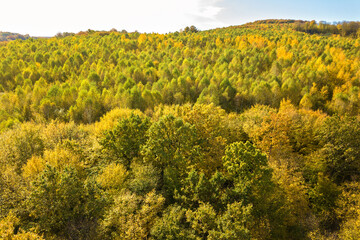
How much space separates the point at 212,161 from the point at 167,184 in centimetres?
912

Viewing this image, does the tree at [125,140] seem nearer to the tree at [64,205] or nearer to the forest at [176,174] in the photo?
the forest at [176,174]

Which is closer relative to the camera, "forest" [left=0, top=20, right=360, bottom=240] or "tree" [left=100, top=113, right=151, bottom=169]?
"forest" [left=0, top=20, right=360, bottom=240]

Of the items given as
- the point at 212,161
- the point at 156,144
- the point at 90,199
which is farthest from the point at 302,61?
the point at 90,199

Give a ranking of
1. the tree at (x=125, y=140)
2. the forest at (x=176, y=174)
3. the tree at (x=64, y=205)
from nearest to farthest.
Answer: the tree at (x=64, y=205) < the forest at (x=176, y=174) < the tree at (x=125, y=140)

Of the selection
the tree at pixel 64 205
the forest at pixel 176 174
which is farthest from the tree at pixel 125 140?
the tree at pixel 64 205

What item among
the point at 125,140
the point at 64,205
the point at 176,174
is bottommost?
the point at 176,174

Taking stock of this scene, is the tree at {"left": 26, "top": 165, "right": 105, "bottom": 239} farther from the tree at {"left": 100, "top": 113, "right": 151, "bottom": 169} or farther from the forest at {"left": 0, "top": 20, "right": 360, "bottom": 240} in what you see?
the tree at {"left": 100, "top": 113, "right": 151, "bottom": 169}

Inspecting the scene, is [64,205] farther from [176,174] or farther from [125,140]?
[176,174]

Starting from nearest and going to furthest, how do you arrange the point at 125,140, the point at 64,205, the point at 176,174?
the point at 64,205, the point at 176,174, the point at 125,140

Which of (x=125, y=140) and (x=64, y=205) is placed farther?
(x=125, y=140)

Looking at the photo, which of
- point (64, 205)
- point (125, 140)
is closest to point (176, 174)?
point (125, 140)

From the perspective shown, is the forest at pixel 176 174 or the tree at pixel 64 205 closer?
the tree at pixel 64 205

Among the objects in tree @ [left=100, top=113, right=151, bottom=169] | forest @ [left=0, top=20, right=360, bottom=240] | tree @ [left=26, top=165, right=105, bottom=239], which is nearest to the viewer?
tree @ [left=26, top=165, right=105, bottom=239]

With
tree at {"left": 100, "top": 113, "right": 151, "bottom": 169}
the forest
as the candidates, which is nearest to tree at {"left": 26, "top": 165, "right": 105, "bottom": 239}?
the forest
